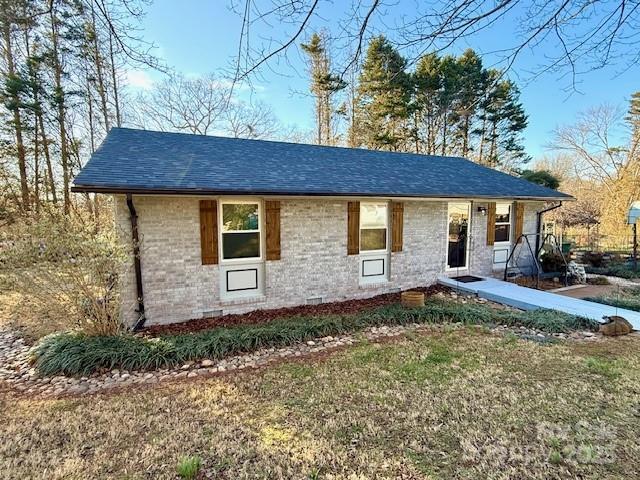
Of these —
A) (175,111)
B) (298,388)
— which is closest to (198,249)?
(298,388)

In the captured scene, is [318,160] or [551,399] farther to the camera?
[318,160]

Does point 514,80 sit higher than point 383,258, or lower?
higher

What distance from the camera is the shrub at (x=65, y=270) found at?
15.9 feet

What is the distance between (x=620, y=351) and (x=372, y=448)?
4697 mm

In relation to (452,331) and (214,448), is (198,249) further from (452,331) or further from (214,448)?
(452,331)

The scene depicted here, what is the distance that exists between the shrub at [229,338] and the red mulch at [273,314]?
15.5 inches

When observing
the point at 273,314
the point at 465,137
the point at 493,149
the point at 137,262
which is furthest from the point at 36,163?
the point at 493,149

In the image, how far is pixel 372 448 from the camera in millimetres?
3010

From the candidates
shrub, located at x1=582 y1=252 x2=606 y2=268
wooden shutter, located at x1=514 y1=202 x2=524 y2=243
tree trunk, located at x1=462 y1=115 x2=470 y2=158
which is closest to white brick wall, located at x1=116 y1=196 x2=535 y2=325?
wooden shutter, located at x1=514 y1=202 x2=524 y2=243

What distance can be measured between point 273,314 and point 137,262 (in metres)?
2.83

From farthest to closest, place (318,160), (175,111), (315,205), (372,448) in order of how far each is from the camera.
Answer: (175,111) < (318,160) < (315,205) < (372,448)

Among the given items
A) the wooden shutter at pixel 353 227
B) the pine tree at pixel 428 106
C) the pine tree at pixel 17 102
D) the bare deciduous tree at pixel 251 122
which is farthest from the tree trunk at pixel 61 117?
the pine tree at pixel 428 106

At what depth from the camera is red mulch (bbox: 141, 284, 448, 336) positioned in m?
6.36

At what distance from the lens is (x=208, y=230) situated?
6.75 m
